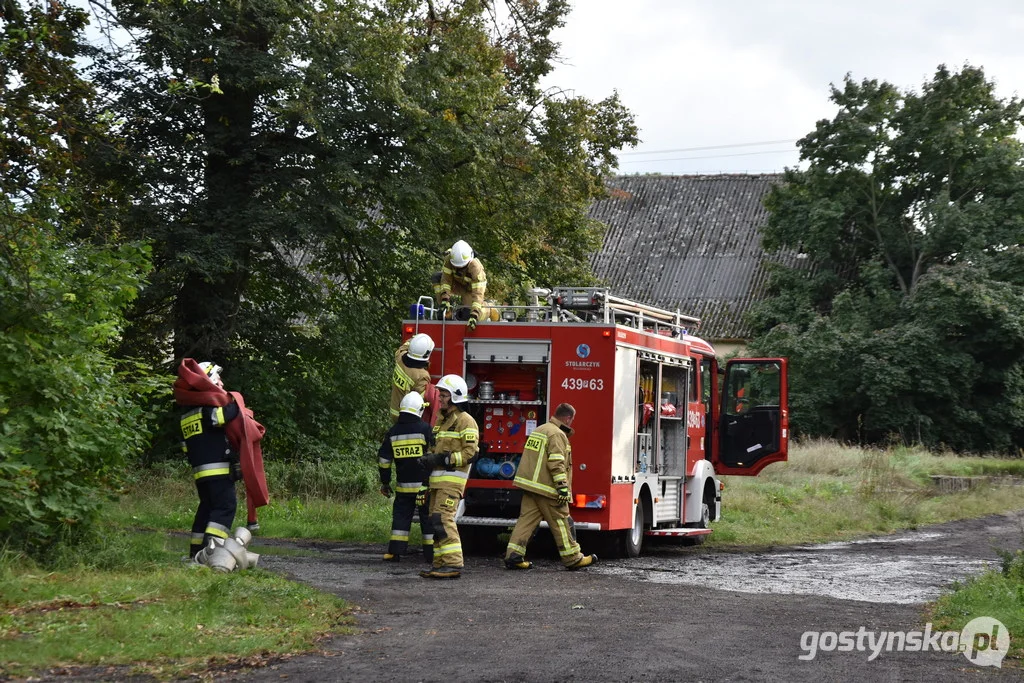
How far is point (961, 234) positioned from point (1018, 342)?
3396 mm

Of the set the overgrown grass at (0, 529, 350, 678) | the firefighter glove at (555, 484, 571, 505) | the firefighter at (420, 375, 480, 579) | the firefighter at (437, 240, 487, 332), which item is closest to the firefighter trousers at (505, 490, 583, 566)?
the firefighter glove at (555, 484, 571, 505)

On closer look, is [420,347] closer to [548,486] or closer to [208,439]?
[548,486]

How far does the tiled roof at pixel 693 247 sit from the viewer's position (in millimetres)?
41688

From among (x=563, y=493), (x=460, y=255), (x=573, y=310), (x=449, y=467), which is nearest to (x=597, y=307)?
(x=573, y=310)

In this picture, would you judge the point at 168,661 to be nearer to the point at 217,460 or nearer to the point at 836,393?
the point at 217,460

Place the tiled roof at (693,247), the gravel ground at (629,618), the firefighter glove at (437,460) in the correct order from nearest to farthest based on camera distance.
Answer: the gravel ground at (629,618) < the firefighter glove at (437,460) < the tiled roof at (693,247)

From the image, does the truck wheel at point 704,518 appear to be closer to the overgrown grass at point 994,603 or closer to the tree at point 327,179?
the overgrown grass at point 994,603

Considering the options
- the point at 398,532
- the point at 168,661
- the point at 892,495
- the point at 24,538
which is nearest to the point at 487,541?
the point at 398,532

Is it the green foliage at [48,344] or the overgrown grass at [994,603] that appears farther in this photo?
the green foliage at [48,344]

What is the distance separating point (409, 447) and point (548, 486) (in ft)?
4.82

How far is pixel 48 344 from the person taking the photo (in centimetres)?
1073

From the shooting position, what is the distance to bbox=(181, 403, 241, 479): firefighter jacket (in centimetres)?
1096

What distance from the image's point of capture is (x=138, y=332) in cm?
2112

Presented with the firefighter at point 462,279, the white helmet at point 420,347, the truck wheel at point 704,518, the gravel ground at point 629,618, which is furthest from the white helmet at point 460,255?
the truck wheel at point 704,518
